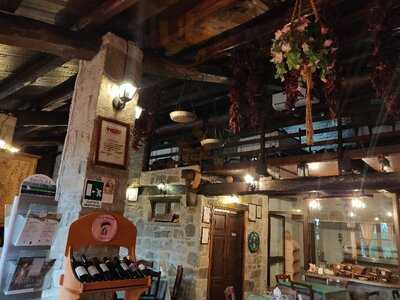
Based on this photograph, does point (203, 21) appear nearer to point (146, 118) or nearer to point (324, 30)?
point (324, 30)

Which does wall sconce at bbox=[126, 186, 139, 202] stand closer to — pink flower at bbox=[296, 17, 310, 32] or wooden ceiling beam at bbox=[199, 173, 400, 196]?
wooden ceiling beam at bbox=[199, 173, 400, 196]

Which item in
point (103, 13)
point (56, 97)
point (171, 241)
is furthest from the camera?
point (171, 241)

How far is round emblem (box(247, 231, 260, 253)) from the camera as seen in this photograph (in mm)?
7133

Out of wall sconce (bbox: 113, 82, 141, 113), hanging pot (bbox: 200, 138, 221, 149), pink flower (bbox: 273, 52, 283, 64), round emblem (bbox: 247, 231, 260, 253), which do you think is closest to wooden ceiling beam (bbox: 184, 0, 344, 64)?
pink flower (bbox: 273, 52, 283, 64)

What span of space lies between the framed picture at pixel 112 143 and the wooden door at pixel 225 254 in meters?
4.09

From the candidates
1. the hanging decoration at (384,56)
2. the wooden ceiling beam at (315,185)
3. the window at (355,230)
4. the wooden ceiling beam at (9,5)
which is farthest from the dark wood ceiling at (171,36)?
A: the window at (355,230)

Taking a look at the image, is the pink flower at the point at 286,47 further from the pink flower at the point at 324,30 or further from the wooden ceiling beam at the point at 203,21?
the wooden ceiling beam at the point at 203,21

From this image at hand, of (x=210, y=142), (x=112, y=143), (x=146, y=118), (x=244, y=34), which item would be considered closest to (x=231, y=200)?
(x=210, y=142)

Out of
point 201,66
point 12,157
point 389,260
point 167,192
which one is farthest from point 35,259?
point 389,260

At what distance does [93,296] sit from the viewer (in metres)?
2.37

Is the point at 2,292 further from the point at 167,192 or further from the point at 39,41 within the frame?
the point at 167,192

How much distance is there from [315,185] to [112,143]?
336 cm

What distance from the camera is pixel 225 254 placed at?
21.8 feet

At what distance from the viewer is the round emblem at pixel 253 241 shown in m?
7.13
